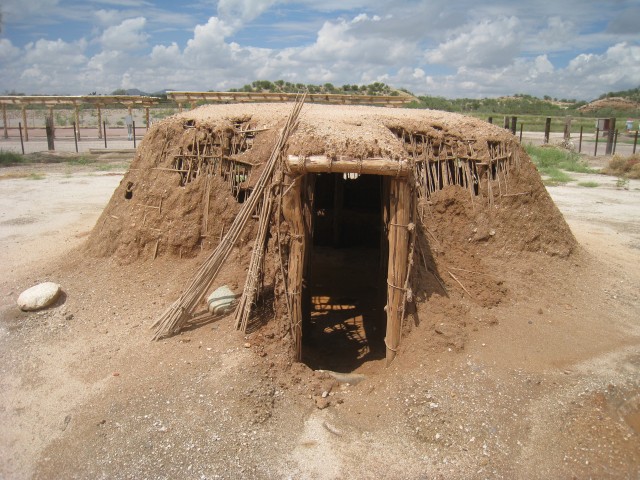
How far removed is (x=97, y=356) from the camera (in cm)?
583

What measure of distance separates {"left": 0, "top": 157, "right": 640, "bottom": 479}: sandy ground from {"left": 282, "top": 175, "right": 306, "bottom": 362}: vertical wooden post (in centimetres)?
59

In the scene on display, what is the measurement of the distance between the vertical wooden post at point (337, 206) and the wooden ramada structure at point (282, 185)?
9.03 ft

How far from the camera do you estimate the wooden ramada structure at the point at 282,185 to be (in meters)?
5.60

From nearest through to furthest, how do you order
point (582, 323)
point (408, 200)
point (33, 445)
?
1. point (33, 445)
2. point (408, 200)
3. point (582, 323)

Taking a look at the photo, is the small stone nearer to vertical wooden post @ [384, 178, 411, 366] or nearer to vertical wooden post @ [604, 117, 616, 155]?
vertical wooden post @ [384, 178, 411, 366]

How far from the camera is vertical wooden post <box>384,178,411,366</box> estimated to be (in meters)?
5.46

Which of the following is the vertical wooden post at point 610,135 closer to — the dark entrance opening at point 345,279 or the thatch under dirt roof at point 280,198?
the dark entrance opening at point 345,279

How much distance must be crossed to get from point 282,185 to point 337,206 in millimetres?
4966

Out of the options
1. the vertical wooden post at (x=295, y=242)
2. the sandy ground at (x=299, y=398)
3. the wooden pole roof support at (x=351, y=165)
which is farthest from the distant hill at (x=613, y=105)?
the vertical wooden post at (x=295, y=242)

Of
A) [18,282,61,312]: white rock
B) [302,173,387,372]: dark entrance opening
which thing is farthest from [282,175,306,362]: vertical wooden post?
[18,282,61,312]: white rock

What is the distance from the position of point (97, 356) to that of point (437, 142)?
5193mm

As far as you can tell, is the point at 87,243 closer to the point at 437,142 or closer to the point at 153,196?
the point at 153,196

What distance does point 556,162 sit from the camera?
21875 mm

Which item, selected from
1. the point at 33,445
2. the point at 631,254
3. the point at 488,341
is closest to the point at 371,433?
the point at 488,341
